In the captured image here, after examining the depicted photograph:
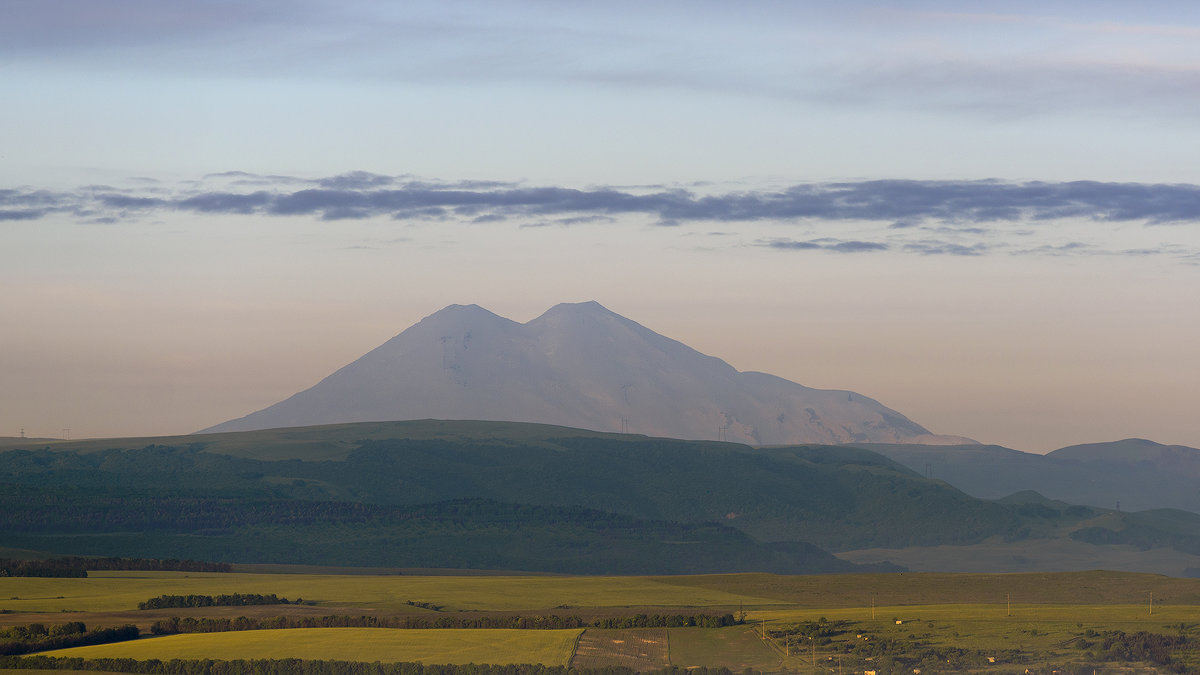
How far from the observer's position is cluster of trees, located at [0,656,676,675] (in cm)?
13775

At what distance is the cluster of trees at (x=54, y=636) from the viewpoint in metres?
151

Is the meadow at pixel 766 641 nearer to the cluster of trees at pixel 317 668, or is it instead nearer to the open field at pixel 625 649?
the open field at pixel 625 649

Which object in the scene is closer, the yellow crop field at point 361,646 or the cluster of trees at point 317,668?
the cluster of trees at point 317,668

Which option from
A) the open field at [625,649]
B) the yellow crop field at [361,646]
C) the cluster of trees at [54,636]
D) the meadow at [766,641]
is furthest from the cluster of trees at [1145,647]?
the cluster of trees at [54,636]

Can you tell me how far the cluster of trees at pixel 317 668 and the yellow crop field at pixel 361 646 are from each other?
8.79 feet

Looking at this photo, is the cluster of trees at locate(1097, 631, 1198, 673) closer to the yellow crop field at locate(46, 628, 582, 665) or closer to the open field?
the open field

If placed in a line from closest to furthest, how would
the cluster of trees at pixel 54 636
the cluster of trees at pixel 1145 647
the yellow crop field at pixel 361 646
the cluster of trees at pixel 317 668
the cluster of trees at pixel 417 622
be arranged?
the cluster of trees at pixel 317 668, the yellow crop field at pixel 361 646, the cluster of trees at pixel 1145 647, the cluster of trees at pixel 54 636, the cluster of trees at pixel 417 622

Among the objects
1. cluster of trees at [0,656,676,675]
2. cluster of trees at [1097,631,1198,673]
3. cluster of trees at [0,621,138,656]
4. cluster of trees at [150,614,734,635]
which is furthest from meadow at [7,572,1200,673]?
cluster of trees at [150,614,734,635]

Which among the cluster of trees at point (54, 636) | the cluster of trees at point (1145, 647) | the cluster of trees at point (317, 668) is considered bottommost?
the cluster of trees at point (1145, 647)

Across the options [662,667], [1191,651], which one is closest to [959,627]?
[1191,651]

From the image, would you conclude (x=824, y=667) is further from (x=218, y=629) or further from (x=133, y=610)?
(x=133, y=610)

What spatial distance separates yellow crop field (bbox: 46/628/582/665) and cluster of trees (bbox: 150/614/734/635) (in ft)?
17.1

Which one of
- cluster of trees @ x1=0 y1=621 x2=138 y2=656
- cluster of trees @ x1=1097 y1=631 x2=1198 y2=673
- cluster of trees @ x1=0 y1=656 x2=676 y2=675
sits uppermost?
cluster of trees @ x1=0 y1=621 x2=138 y2=656

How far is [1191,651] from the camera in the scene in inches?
5906
